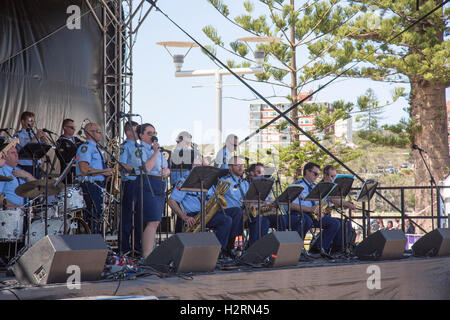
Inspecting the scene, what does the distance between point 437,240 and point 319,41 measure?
32.8 feet

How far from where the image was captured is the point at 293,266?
16.2ft

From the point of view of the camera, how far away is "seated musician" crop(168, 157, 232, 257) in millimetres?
6117

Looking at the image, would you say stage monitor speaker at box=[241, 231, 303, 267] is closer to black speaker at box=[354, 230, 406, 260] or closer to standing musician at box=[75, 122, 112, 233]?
black speaker at box=[354, 230, 406, 260]

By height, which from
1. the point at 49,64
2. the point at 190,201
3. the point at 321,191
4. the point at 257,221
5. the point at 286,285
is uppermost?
the point at 49,64

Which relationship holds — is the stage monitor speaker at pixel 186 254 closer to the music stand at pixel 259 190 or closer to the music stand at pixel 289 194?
the music stand at pixel 259 190

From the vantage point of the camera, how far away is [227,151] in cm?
678

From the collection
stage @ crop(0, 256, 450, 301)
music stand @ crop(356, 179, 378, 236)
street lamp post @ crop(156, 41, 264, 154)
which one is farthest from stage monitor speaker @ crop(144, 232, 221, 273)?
street lamp post @ crop(156, 41, 264, 154)

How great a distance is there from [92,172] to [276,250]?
202 centimetres

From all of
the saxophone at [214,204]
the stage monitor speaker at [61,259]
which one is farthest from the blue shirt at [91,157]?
the stage monitor speaker at [61,259]

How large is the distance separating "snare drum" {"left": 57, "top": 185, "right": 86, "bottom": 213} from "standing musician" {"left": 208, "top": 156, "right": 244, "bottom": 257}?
1.44 metres

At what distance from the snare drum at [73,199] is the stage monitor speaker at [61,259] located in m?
1.75

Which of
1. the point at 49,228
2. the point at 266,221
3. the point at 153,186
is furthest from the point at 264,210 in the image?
the point at 49,228

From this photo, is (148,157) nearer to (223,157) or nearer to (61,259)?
(223,157)
